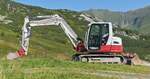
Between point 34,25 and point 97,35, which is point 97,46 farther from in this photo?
point 34,25

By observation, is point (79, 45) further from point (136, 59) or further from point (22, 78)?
point (22, 78)

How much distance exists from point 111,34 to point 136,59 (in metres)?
4.43

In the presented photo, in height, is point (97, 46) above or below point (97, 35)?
below

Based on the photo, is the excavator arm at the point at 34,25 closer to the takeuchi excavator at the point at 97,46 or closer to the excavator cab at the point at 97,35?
the takeuchi excavator at the point at 97,46

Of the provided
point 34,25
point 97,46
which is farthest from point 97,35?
point 34,25

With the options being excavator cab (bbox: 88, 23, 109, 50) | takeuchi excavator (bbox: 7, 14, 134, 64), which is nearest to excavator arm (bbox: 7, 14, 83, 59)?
takeuchi excavator (bbox: 7, 14, 134, 64)

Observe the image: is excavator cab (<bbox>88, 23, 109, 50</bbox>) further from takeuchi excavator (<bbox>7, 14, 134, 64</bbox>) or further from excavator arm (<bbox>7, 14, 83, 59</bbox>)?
excavator arm (<bbox>7, 14, 83, 59</bbox>)

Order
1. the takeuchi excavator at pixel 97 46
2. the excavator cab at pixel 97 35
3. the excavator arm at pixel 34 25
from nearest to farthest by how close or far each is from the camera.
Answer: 1. the excavator cab at pixel 97 35
2. the takeuchi excavator at pixel 97 46
3. the excavator arm at pixel 34 25

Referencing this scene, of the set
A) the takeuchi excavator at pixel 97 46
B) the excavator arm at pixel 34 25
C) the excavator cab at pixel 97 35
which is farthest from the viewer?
the excavator arm at pixel 34 25

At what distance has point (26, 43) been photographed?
167 ft

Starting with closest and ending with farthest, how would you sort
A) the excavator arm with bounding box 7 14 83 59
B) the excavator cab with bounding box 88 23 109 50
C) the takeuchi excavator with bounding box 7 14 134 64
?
the excavator cab with bounding box 88 23 109 50
the takeuchi excavator with bounding box 7 14 134 64
the excavator arm with bounding box 7 14 83 59

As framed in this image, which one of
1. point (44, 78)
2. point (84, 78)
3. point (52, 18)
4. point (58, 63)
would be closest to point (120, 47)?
point (52, 18)

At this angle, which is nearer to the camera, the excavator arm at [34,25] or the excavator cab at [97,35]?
the excavator cab at [97,35]

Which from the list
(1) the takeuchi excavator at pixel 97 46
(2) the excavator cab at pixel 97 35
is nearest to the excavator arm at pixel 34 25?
(1) the takeuchi excavator at pixel 97 46
